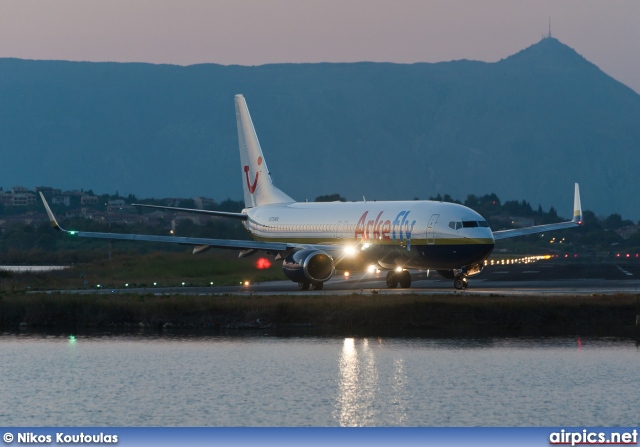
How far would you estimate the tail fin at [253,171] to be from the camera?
69125 mm

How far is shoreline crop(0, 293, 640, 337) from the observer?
42031 millimetres

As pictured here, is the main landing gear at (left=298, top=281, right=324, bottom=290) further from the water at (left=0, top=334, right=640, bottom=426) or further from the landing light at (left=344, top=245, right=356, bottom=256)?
the water at (left=0, top=334, right=640, bottom=426)

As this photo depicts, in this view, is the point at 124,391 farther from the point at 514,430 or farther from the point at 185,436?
the point at 514,430

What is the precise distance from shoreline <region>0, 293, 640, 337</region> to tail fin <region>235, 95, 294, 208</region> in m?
23.4

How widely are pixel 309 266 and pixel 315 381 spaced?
2370cm

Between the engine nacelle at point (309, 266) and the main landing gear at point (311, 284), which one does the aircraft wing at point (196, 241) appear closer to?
the engine nacelle at point (309, 266)

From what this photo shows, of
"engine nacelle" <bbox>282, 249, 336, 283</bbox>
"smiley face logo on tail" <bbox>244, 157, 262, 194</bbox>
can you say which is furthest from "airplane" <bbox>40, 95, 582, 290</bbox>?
"smiley face logo on tail" <bbox>244, 157, 262, 194</bbox>

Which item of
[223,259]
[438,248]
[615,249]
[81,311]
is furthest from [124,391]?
[615,249]

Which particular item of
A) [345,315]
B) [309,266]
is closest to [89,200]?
[309,266]

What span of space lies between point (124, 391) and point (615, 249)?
506 ft

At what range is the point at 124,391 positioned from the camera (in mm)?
29562

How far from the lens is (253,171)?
70312 millimetres

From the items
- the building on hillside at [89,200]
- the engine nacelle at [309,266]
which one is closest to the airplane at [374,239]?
the engine nacelle at [309,266]

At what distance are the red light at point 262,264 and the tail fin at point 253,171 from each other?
379 cm
